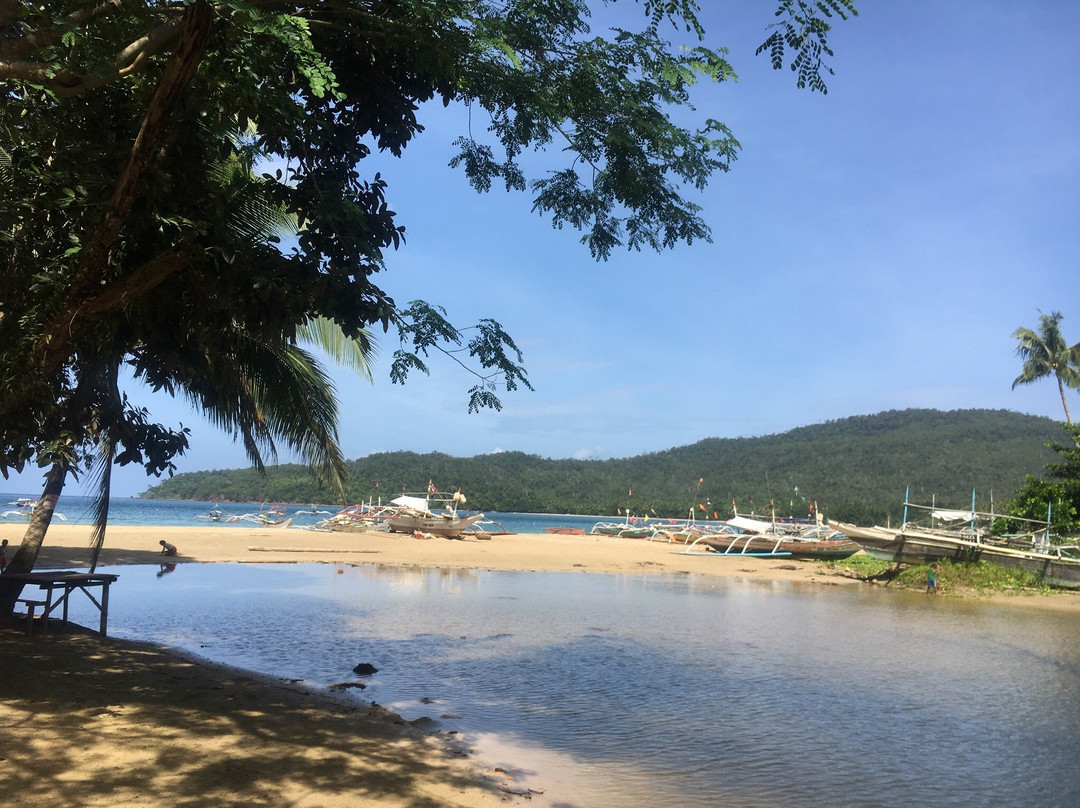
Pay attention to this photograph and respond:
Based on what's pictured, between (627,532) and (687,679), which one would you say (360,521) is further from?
(687,679)

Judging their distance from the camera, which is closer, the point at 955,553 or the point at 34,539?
the point at 34,539

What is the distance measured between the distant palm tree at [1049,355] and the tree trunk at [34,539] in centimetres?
4482

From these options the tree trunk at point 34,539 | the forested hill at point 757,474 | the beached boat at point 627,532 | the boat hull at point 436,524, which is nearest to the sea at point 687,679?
the tree trunk at point 34,539

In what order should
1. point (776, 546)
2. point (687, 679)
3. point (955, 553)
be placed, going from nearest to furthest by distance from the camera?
1. point (687, 679)
2. point (955, 553)
3. point (776, 546)

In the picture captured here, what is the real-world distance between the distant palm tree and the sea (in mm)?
27639

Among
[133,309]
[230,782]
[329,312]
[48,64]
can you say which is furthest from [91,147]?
[230,782]

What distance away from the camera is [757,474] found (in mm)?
105500

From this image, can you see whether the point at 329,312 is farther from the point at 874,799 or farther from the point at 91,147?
the point at 874,799

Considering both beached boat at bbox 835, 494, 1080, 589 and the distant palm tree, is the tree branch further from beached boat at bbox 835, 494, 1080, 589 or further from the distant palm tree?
the distant palm tree

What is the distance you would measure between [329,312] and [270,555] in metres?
22.4

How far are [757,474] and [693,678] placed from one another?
99730mm

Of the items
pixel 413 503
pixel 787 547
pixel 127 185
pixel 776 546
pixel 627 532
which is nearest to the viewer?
pixel 127 185

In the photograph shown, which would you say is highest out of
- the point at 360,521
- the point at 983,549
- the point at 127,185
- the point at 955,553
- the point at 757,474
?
the point at 127,185

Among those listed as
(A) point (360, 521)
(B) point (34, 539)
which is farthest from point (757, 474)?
(B) point (34, 539)
